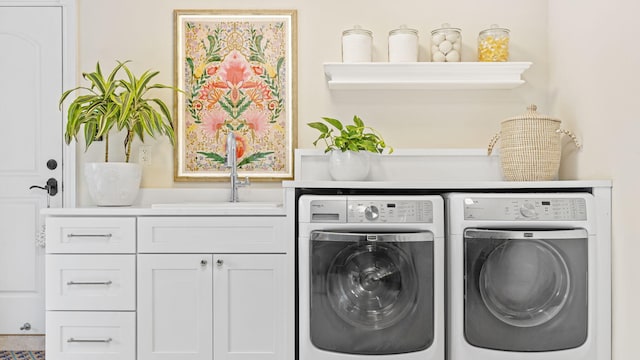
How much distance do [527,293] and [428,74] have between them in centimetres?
121

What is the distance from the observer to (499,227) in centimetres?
220

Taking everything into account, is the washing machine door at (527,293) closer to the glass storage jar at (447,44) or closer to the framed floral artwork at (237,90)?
the glass storage jar at (447,44)

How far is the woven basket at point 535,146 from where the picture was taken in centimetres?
245

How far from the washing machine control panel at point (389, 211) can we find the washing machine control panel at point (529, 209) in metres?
0.18

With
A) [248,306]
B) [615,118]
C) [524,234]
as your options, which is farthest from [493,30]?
[248,306]

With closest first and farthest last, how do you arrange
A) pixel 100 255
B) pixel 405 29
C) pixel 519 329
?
1. pixel 519 329
2. pixel 100 255
3. pixel 405 29

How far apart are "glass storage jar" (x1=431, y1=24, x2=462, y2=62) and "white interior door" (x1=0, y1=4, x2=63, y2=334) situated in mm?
2107

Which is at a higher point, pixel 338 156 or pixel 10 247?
pixel 338 156

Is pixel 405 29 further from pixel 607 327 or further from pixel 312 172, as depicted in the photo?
pixel 607 327

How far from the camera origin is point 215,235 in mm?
2332

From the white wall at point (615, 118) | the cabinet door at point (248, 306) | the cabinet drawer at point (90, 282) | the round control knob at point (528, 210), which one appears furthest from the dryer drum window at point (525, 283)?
the cabinet drawer at point (90, 282)

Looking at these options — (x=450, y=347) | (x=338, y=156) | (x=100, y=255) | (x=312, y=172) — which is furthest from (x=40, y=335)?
(x=450, y=347)

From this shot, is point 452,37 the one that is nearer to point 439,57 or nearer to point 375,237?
point 439,57

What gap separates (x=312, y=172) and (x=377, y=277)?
83 cm
